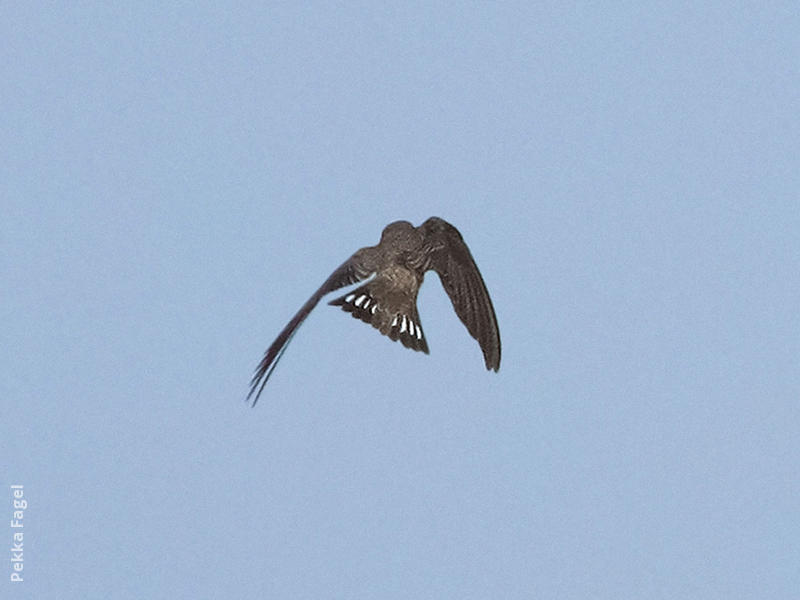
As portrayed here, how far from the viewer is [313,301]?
3.85 metres

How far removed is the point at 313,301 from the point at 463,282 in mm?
677

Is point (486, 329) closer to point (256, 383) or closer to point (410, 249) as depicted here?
point (410, 249)

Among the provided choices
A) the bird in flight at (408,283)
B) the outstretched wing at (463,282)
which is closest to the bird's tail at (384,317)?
the bird in flight at (408,283)

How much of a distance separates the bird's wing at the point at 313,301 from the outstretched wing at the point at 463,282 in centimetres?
26

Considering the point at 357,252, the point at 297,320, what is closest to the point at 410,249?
the point at 357,252

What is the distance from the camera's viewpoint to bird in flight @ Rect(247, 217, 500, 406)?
4148 millimetres

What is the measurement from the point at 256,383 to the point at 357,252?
83 centimetres

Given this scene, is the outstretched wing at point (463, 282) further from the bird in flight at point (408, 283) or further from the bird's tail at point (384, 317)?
the bird's tail at point (384, 317)

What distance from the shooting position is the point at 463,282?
4215 mm

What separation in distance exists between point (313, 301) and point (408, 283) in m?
0.49

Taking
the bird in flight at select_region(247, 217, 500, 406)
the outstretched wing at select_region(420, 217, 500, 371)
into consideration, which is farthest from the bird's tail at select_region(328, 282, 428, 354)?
the outstretched wing at select_region(420, 217, 500, 371)

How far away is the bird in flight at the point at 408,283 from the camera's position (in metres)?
4.15

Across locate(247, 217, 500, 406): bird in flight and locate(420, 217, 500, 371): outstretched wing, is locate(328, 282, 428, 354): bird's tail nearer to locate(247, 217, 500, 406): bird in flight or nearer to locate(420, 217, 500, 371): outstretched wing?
locate(247, 217, 500, 406): bird in flight

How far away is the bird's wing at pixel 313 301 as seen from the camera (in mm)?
3605
